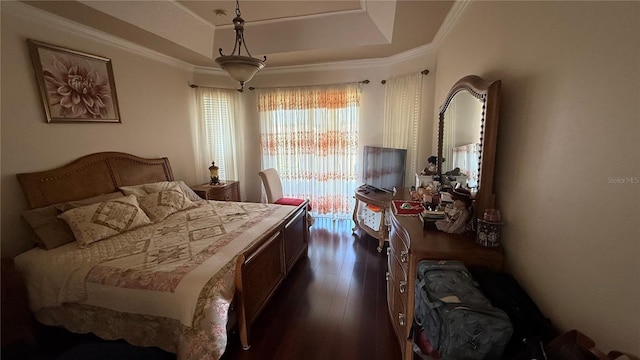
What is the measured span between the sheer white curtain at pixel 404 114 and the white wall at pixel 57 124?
314 centimetres

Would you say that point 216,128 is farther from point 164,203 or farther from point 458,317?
point 458,317

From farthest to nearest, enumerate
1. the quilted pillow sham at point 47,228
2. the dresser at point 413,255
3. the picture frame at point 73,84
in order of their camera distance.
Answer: the picture frame at point 73,84, the quilted pillow sham at point 47,228, the dresser at point 413,255

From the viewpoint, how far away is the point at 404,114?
3.43 metres

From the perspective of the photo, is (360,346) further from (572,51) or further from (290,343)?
(572,51)

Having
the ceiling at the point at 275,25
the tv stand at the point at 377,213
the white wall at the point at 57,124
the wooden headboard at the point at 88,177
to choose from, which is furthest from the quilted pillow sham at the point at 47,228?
the tv stand at the point at 377,213

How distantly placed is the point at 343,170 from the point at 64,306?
3311 mm

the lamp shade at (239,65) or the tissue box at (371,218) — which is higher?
the lamp shade at (239,65)

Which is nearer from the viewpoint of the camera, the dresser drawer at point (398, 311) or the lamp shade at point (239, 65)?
the dresser drawer at point (398, 311)

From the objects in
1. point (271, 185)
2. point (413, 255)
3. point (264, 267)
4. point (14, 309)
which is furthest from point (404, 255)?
point (14, 309)

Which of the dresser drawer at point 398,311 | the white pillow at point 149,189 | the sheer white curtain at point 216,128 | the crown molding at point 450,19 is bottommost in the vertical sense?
the dresser drawer at point 398,311

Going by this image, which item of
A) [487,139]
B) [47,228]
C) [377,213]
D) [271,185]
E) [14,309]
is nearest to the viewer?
[487,139]

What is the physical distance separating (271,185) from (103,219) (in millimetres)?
1856

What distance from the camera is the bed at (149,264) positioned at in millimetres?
1449

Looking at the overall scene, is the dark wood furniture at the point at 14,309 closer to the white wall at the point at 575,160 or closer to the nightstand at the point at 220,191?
the nightstand at the point at 220,191
